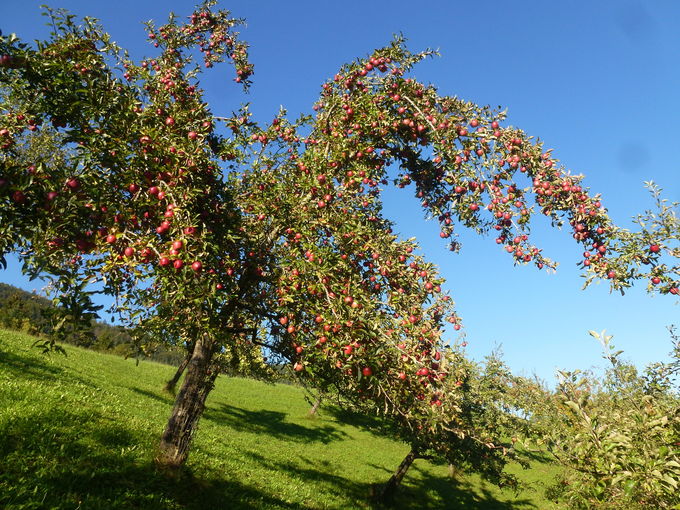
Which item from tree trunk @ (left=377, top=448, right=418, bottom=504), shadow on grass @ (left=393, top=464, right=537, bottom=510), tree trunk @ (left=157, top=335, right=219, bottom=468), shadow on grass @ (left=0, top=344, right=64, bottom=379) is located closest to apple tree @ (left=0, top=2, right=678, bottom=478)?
tree trunk @ (left=157, top=335, right=219, bottom=468)

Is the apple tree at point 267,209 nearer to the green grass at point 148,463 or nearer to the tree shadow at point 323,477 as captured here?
the green grass at point 148,463

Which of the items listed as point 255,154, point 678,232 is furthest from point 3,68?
point 678,232

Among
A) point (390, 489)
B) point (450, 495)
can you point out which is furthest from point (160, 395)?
point (450, 495)

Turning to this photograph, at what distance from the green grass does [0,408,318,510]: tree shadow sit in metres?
0.02

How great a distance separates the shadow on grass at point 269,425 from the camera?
947 inches

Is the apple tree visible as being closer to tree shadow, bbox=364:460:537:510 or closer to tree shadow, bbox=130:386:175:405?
tree shadow, bbox=364:460:537:510

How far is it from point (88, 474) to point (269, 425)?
71.8 feet

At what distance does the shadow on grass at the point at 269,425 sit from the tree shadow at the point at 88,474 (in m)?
13.2

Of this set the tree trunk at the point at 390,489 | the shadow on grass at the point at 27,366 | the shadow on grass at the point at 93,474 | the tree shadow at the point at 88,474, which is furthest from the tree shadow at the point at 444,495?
the shadow on grass at the point at 27,366

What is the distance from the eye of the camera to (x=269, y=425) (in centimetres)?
2773

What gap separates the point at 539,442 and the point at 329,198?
200 inches

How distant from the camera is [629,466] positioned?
448 cm

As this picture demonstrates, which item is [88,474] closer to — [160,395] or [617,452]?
[617,452]

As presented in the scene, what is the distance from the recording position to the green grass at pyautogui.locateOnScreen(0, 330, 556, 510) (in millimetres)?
7035
